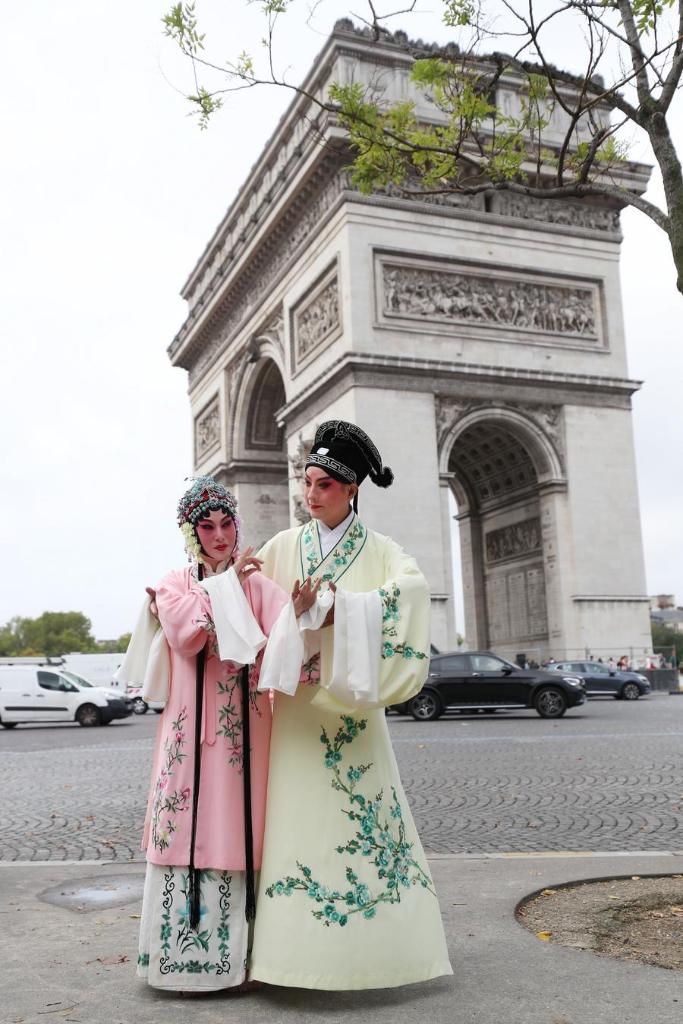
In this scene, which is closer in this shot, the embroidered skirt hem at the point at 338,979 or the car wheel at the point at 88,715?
the embroidered skirt hem at the point at 338,979

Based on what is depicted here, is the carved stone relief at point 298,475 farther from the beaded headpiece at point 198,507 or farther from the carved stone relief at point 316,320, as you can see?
the beaded headpiece at point 198,507

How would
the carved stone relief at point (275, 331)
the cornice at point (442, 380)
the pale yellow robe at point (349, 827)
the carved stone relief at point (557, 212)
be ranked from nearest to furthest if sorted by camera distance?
1. the pale yellow robe at point (349, 827)
2. the cornice at point (442, 380)
3. the carved stone relief at point (557, 212)
4. the carved stone relief at point (275, 331)

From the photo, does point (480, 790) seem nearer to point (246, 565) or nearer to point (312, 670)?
point (312, 670)

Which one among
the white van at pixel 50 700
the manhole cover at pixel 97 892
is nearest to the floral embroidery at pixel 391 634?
the manhole cover at pixel 97 892

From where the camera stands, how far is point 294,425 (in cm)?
2991

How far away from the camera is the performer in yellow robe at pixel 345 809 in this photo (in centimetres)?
324

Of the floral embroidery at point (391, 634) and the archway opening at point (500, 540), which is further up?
the archway opening at point (500, 540)

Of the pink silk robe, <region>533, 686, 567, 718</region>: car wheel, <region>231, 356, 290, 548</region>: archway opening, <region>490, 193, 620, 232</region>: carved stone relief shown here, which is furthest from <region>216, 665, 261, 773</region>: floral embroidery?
<region>231, 356, 290, 548</region>: archway opening

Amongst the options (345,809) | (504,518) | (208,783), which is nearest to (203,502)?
(208,783)

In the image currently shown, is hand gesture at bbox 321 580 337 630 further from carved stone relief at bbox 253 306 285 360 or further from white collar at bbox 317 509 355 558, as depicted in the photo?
carved stone relief at bbox 253 306 285 360

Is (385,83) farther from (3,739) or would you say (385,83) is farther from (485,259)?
(3,739)

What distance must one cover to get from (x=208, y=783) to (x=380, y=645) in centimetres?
75

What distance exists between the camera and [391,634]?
3396mm

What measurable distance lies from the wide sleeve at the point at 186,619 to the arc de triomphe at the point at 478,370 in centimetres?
2178
